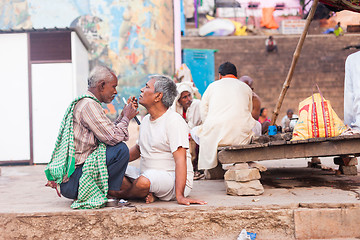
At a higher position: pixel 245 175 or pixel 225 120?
pixel 225 120

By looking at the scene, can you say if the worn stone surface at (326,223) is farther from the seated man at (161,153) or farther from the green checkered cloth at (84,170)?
the green checkered cloth at (84,170)

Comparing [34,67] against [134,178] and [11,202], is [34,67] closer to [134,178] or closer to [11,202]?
[11,202]

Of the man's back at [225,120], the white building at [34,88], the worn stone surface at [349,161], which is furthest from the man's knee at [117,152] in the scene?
the white building at [34,88]

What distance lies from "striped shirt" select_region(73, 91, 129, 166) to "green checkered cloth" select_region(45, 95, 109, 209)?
58 millimetres

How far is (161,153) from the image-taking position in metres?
3.24

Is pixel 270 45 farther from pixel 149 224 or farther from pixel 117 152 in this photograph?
pixel 149 224

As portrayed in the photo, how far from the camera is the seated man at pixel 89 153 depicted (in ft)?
9.76

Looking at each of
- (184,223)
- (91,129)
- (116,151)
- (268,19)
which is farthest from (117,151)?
(268,19)

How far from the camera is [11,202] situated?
3445mm

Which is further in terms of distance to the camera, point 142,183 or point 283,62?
point 283,62

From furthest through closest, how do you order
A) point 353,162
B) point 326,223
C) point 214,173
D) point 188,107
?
point 188,107, point 214,173, point 353,162, point 326,223

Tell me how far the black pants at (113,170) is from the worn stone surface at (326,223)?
137 cm

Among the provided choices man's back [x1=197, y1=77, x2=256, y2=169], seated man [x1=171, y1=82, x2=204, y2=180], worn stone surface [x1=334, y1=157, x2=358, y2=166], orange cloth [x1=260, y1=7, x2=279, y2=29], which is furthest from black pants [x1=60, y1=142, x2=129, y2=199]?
orange cloth [x1=260, y1=7, x2=279, y2=29]

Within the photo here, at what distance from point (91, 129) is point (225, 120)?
63.7 inches
